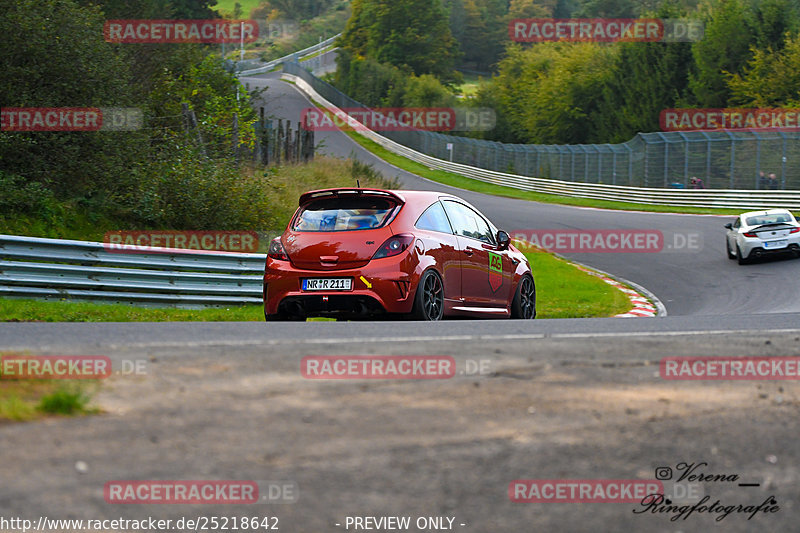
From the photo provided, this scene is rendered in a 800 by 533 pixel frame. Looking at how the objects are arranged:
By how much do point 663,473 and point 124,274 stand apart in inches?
442

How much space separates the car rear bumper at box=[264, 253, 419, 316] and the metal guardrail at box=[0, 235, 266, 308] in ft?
14.8

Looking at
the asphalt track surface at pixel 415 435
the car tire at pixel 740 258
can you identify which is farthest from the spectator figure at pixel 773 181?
the asphalt track surface at pixel 415 435

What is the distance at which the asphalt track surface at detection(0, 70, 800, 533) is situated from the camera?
365 cm

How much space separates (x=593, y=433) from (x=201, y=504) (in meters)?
1.73

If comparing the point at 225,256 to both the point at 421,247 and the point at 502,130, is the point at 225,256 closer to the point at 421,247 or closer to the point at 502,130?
the point at 421,247

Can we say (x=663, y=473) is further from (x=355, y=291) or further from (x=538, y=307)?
(x=538, y=307)

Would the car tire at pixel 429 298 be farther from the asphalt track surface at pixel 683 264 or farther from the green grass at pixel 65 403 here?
the asphalt track surface at pixel 683 264

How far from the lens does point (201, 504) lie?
11.9 feet

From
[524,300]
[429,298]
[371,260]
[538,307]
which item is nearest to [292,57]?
[538,307]

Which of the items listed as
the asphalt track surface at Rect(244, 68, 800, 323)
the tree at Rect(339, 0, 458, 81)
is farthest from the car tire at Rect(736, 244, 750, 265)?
the tree at Rect(339, 0, 458, 81)

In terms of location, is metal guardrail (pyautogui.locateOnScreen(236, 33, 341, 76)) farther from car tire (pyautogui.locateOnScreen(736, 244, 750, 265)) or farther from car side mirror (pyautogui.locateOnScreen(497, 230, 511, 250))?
car side mirror (pyautogui.locateOnScreen(497, 230, 511, 250))

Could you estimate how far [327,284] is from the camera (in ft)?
32.7

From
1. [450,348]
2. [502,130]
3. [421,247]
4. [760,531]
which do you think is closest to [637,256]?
[421,247]

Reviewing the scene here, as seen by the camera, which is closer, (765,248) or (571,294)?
(571,294)
